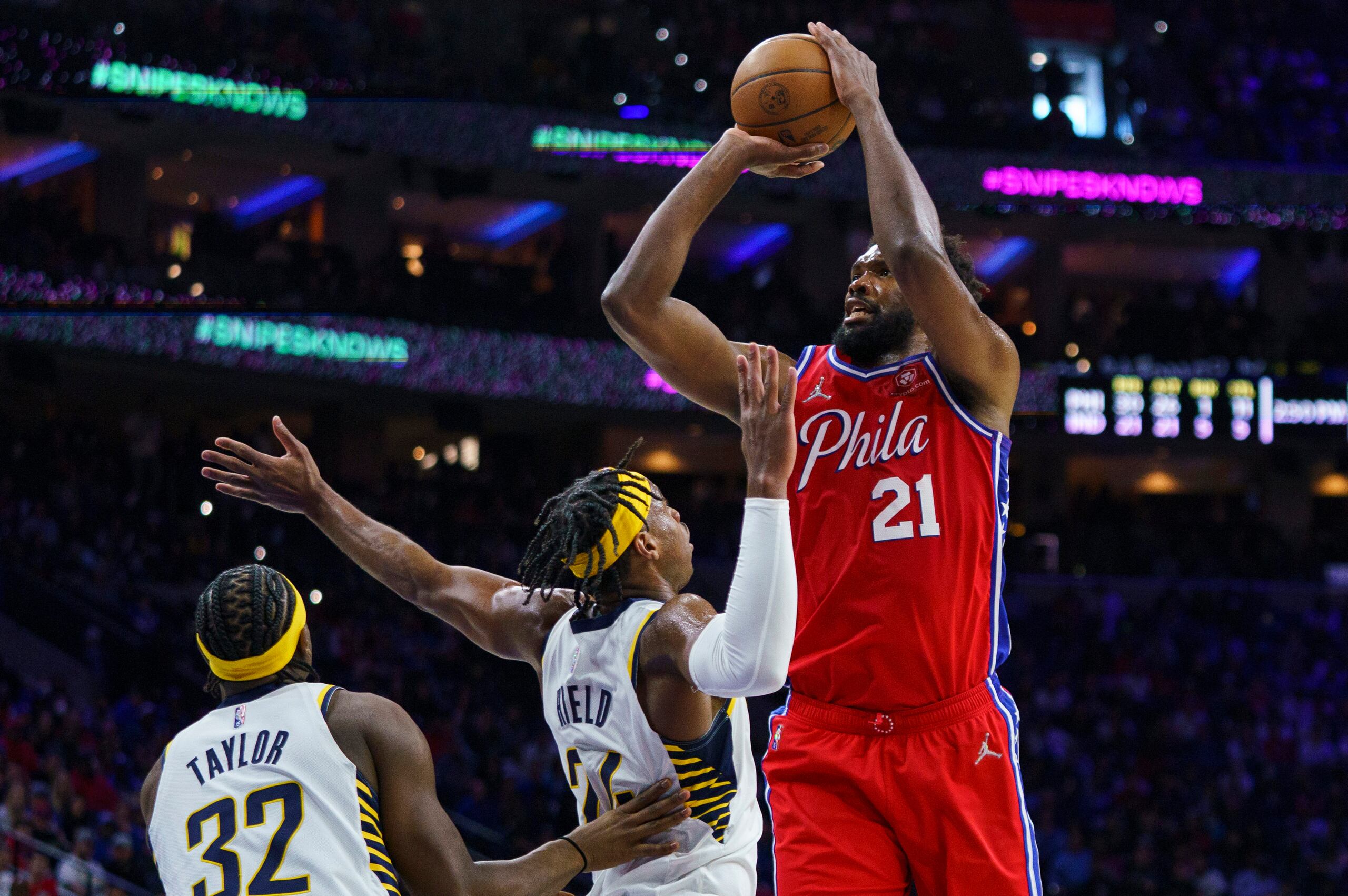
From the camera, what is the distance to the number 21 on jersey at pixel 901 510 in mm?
3396

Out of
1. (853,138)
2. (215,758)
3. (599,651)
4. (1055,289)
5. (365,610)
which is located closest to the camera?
(215,758)

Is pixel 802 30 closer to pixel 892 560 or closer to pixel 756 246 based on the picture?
pixel 756 246

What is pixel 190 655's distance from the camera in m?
14.5

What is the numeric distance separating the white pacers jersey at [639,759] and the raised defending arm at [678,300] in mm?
573

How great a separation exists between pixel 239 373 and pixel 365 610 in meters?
4.38

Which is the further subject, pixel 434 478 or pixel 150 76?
pixel 434 478

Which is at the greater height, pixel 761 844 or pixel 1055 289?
pixel 1055 289

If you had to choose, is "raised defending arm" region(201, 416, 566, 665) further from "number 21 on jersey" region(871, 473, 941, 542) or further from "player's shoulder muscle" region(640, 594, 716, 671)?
"number 21 on jersey" region(871, 473, 941, 542)

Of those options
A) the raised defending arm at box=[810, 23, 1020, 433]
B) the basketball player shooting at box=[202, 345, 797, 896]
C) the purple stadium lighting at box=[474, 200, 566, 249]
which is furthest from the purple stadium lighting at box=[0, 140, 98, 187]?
the raised defending arm at box=[810, 23, 1020, 433]

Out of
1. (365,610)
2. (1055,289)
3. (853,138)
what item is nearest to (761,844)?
(365,610)

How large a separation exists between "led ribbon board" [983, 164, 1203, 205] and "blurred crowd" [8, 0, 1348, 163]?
0.46 metres

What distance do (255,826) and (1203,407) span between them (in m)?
17.4

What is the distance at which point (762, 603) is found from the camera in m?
2.89

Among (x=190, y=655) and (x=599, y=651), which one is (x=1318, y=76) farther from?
(x=599, y=651)
